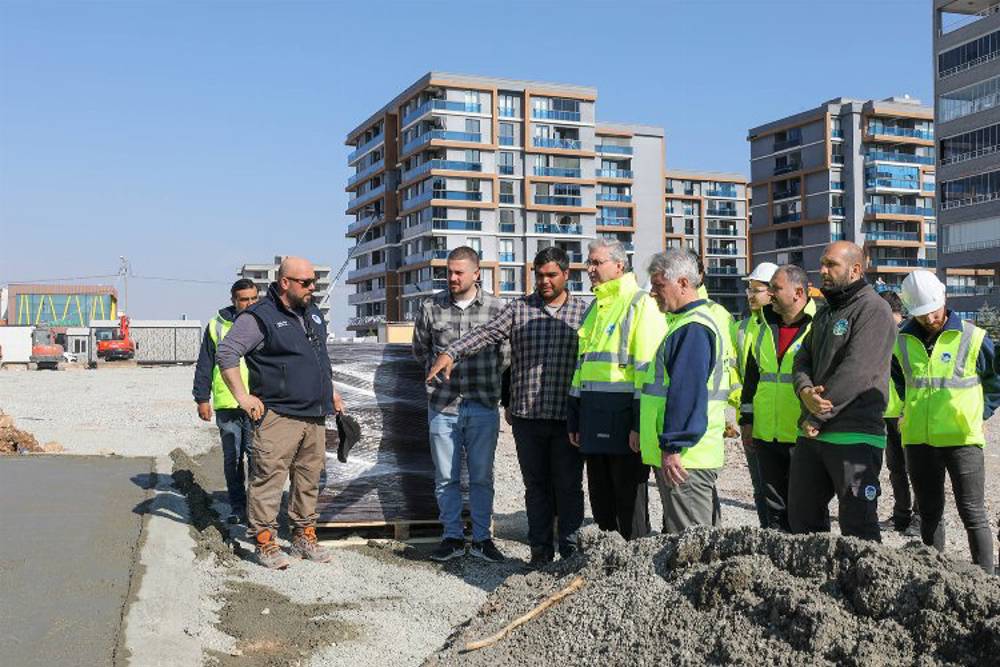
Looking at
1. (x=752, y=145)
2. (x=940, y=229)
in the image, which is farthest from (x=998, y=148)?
(x=752, y=145)

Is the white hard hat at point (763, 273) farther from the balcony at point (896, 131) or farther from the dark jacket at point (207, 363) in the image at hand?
the balcony at point (896, 131)

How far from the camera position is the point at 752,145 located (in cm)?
9550

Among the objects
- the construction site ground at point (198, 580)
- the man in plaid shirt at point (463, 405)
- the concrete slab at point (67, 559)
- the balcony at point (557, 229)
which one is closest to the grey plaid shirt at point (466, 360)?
the man in plaid shirt at point (463, 405)

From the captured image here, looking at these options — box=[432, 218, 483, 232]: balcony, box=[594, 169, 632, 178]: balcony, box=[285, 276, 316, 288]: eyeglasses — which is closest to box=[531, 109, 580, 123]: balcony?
box=[594, 169, 632, 178]: balcony

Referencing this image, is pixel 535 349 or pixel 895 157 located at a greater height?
pixel 895 157

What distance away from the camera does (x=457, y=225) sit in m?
82.9

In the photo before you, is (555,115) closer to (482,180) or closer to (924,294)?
(482,180)

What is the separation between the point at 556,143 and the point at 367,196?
68.7 ft

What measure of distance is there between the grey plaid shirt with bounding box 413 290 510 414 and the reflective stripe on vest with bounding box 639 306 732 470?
1906mm

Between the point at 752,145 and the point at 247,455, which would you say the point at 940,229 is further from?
the point at 247,455

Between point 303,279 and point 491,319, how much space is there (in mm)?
1289

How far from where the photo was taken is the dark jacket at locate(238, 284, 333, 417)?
21.7 ft

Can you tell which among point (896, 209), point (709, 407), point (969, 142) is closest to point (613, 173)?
point (896, 209)

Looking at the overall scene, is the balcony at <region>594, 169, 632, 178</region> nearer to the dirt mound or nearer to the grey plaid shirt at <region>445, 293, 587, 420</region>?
the grey plaid shirt at <region>445, 293, 587, 420</region>
